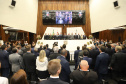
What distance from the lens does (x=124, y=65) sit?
3.91 m

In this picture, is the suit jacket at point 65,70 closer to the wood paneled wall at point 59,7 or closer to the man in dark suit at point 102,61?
the man in dark suit at point 102,61

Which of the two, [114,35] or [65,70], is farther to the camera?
[114,35]

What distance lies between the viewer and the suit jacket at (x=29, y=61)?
3.66m

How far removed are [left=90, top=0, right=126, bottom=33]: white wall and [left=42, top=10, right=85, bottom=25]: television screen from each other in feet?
5.75

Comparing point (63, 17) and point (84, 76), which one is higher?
point (63, 17)

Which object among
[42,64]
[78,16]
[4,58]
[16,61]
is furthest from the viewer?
[78,16]

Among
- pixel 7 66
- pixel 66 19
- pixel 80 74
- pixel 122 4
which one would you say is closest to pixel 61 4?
pixel 66 19

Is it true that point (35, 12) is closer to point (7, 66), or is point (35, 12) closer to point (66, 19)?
point (66, 19)

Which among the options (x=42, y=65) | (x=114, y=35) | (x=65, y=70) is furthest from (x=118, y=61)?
(x=114, y=35)

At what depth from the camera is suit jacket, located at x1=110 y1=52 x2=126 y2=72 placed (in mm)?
3795

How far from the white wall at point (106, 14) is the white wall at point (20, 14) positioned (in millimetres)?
8316

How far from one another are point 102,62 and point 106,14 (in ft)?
29.9

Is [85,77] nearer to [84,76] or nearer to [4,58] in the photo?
[84,76]

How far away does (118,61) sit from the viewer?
3.85m
